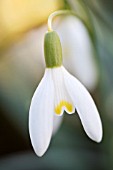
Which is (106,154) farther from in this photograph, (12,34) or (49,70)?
(12,34)

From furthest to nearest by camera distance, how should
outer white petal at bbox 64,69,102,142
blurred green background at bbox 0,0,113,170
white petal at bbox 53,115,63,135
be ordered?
white petal at bbox 53,115,63,135
blurred green background at bbox 0,0,113,170
outer white petal at bbox 64,69,102,142

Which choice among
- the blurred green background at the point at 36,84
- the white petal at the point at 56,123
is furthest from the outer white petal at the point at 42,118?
the white petal at the point at 56,123

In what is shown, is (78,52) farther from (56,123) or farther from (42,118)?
(42,118)

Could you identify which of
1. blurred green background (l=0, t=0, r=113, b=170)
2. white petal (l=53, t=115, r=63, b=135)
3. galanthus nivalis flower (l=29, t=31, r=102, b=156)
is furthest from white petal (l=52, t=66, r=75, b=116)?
white petal (l=53, t=115, r=63, b=135)

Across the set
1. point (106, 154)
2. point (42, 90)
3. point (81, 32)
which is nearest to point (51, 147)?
point (106, 154)

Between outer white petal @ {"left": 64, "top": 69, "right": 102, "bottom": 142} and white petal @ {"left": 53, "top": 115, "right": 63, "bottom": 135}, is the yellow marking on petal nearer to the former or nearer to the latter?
outer white petal @ {"left": 64, "top": 69, "right": 102, "bottom": 142}

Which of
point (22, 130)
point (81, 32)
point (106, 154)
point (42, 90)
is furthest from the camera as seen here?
point (22, 130)

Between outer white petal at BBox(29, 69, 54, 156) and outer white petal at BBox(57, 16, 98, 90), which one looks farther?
outer white petal at BBox(57, 16, 98, 90)

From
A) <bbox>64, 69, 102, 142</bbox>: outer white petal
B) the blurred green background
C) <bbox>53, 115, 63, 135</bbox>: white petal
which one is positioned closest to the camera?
<bbox>64, 69, 102, 142</bbox>: outer white petal
